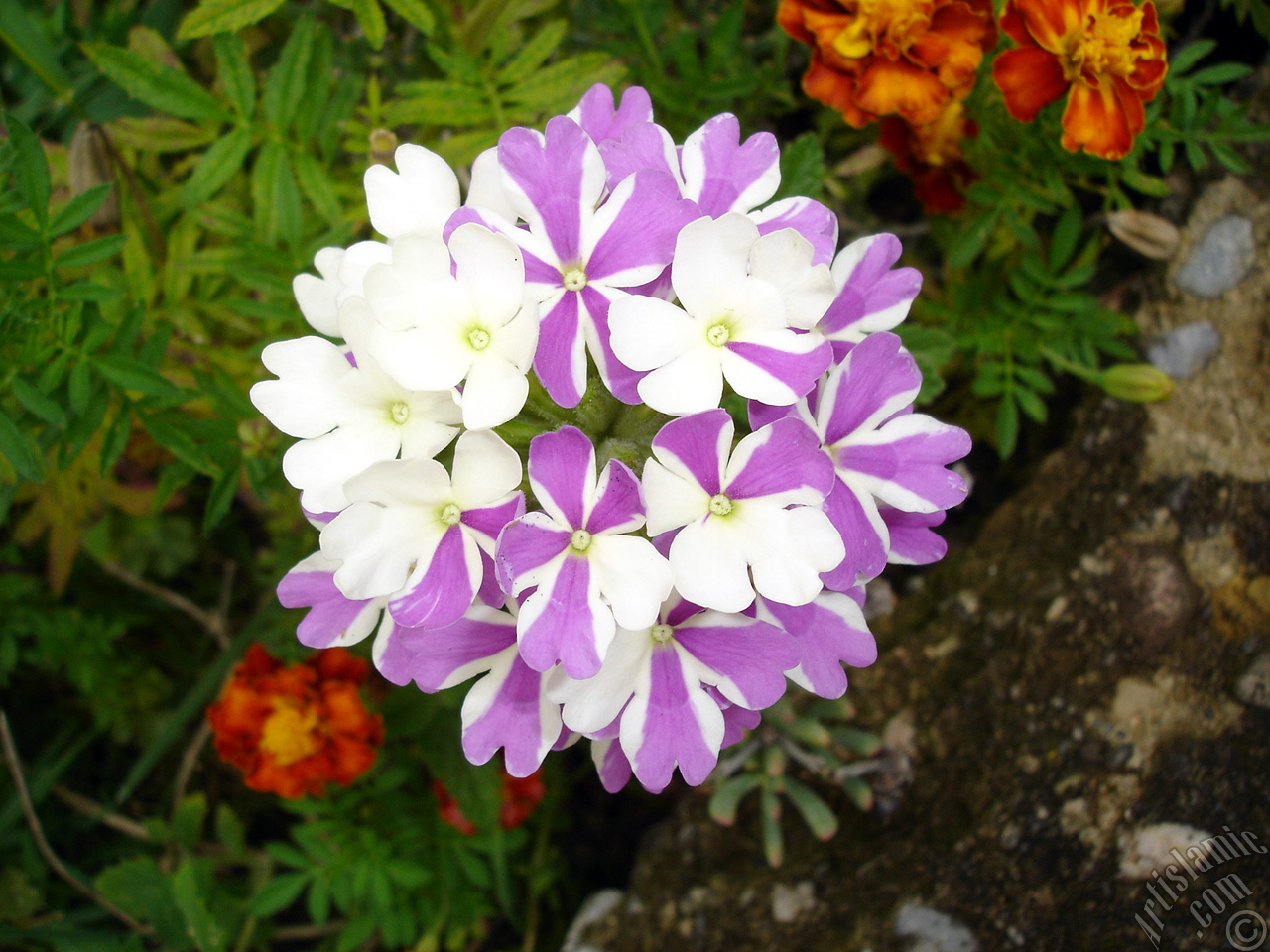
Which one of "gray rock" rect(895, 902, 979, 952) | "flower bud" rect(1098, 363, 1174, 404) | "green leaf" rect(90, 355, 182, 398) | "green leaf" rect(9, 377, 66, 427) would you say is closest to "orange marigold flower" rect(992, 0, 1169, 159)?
"flower bud" rect(1098, 363, 1174, 404)

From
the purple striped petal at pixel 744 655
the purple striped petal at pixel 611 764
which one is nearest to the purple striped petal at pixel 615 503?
the purple striped petal at pixel 744 655

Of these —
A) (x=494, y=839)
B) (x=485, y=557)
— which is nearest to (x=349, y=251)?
(x=485, y=557)

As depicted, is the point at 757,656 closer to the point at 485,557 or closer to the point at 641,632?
the point at 641,632

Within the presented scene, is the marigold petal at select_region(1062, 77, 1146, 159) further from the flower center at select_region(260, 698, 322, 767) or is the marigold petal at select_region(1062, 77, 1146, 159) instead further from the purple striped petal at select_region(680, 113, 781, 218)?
the flower center at select_region(260, 698, 322, 767)

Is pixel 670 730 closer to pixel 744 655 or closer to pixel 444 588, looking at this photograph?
pixel 744 655

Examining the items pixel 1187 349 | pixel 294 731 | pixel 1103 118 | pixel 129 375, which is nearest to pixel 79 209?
pixel 129 375

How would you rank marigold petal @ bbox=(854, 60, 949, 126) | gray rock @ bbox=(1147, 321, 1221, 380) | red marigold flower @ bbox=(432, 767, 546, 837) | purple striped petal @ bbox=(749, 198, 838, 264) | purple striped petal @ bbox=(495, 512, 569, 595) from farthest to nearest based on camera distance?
red marigold flower @ bbox=(432, 767, 546, 837)
gray rock @ bbox=(1147, 321, 1221, 380)
marigold petal @ bbox=(854, 60, 949, 126)
purple striped petal @ bbox=(749, 198, 838, 264)
purple striped petal @ bbox=(495, 512, 569, 595)

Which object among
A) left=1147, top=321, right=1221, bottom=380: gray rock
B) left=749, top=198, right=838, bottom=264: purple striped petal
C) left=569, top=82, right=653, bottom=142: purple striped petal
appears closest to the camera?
left=749, top=198, right=838, bottom=264: purple striped petal
